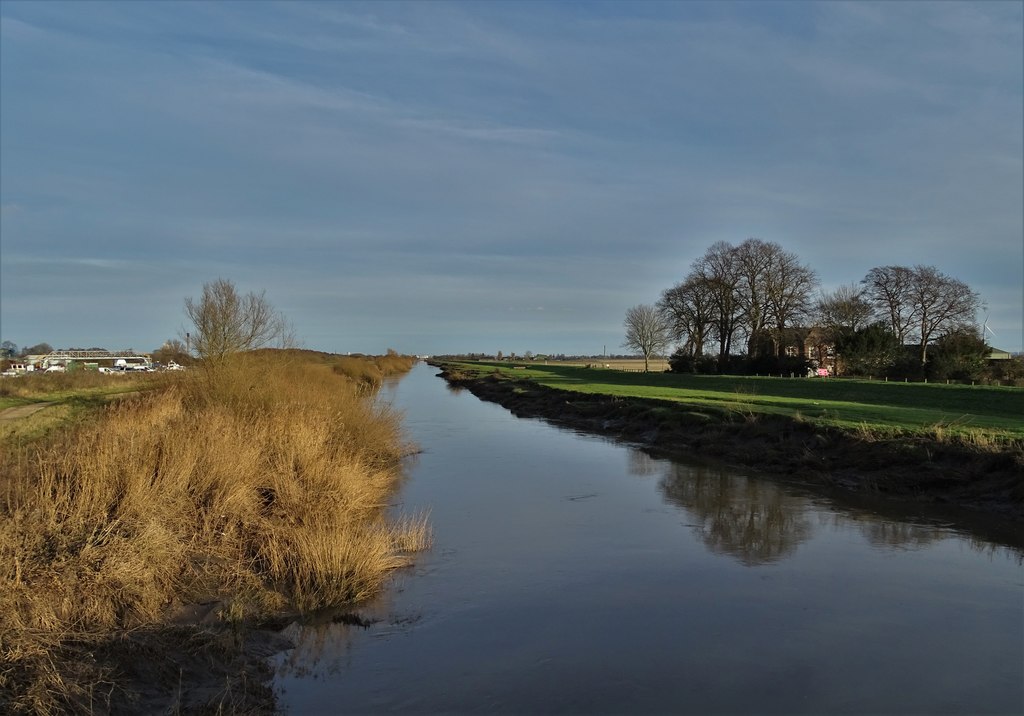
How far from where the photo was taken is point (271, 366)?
58.3 ft

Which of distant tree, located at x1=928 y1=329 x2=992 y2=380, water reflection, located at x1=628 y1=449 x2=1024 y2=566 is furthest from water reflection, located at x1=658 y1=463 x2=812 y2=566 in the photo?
distant tree, located at x1=928 y1=329 x2=992 y2=380

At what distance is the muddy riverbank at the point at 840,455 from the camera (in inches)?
546

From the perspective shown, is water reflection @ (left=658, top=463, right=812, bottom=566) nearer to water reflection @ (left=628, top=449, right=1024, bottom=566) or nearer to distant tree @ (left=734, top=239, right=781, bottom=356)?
water reflection @ (left=628, top=449, right=1024, bottom=566)

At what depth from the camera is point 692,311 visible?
63.2 metres

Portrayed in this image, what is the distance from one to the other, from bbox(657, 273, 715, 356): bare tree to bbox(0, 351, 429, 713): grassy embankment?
53264 millimetres

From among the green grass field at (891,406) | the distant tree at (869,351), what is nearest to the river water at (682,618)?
the green grass field at (891,406)

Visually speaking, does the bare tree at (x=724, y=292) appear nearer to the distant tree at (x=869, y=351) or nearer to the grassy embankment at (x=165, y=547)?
the distant tree at (x=869, y=351)

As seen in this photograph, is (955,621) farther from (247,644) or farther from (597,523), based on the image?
(247,644)

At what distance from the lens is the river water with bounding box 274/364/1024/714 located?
5.84 metres

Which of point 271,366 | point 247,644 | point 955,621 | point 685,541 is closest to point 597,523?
point 685,541

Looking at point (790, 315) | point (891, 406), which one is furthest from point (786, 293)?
point (891, 406)

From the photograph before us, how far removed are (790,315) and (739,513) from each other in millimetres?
47147

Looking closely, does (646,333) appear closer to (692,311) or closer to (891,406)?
(692,311)

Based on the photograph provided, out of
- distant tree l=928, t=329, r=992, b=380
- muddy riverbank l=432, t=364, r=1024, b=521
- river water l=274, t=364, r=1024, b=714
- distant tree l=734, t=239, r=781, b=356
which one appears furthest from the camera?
distant tree l=734, t=239, r=781, b=356
